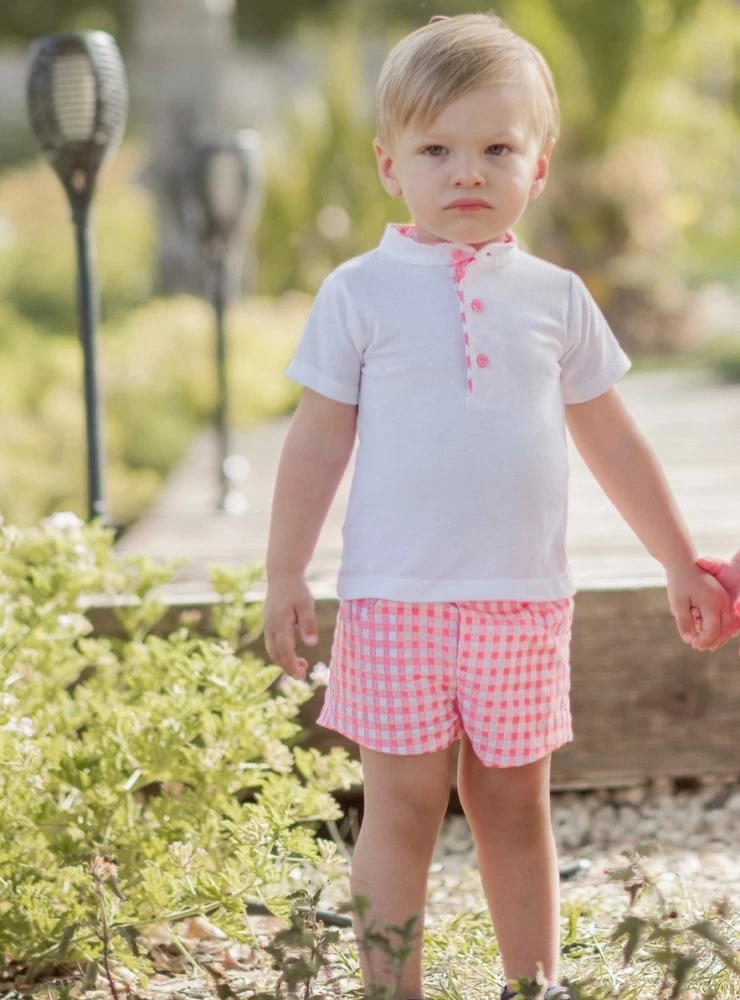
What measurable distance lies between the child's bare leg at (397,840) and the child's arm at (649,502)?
15.6 inches

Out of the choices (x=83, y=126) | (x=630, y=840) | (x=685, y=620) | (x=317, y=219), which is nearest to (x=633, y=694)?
(x=630, y=840)

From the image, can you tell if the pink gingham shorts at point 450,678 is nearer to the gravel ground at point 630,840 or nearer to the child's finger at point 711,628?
the child's finger at point 711,628

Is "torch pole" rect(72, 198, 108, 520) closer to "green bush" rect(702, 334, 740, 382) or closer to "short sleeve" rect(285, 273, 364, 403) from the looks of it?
"short sleeve" rect(285, 273, 364, 403)

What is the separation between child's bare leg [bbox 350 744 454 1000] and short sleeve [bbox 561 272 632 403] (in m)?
0.51

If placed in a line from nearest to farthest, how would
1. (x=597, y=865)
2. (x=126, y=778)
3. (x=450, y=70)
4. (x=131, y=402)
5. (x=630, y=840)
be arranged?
(x=450, y=70)
(x=126, y=778)
(x=597, y=865)
(x=630, y=840)
(x=131, y=402)

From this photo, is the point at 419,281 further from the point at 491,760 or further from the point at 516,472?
the point at 491,760

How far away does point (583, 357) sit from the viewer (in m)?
2.08

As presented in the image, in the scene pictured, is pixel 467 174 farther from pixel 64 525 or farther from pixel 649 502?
pixel 64 525

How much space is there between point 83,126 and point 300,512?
2048mm

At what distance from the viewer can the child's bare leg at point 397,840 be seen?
200cm

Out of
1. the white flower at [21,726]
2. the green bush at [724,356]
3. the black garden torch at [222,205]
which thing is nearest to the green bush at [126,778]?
the white flower at [21,726]

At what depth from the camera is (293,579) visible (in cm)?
204

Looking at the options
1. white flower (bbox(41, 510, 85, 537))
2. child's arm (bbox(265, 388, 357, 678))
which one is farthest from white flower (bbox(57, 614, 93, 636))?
child's arm (bbox(265, 388, 357, 678))

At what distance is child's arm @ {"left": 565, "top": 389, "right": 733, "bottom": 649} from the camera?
2.10m
